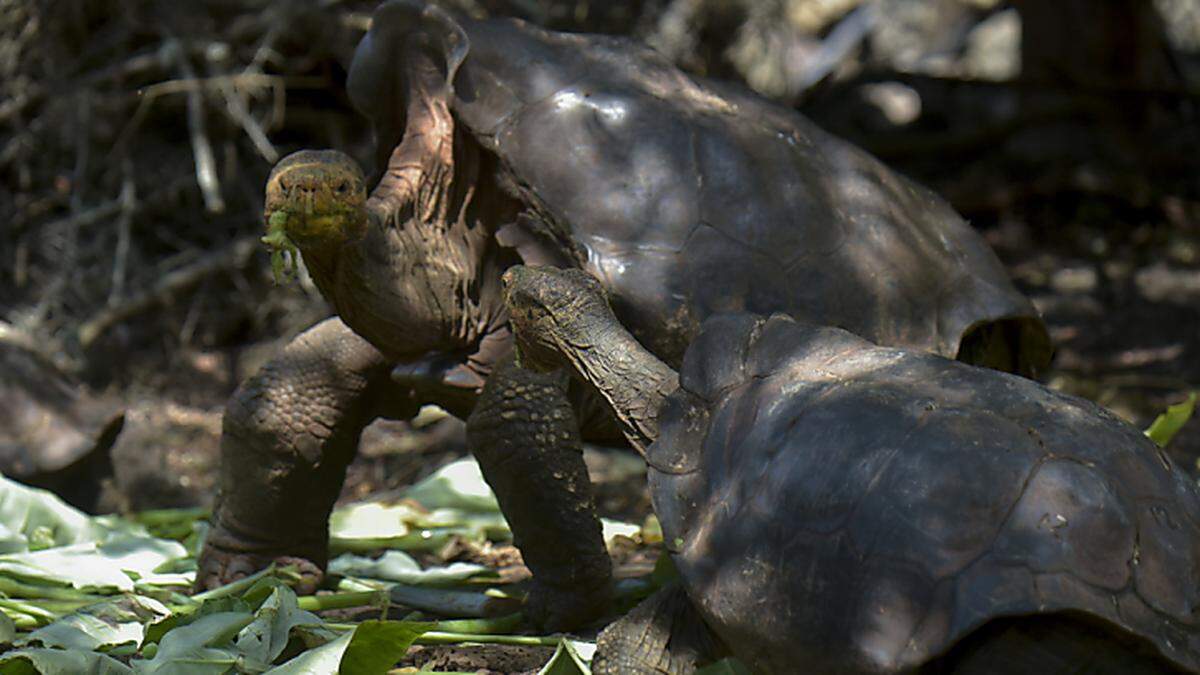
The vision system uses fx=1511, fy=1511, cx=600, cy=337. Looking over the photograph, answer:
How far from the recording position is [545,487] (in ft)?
9.96

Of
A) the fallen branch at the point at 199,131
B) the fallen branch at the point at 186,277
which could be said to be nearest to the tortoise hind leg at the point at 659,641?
the fallen branch at the point at 199,131

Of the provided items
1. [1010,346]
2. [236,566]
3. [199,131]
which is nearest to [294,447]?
[236,566]

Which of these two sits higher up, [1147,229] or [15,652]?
[15,652]

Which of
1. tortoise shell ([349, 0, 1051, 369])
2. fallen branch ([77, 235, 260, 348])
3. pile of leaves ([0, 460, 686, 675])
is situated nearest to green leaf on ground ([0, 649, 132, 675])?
pile of leaves ([0, 460, 686, 675])

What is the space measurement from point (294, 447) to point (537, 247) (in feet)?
2.64

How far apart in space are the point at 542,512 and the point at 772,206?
2.60ft

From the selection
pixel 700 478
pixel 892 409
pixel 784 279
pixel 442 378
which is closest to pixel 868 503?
pixel 892 409

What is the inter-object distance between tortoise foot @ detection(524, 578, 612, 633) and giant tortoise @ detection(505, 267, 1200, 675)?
→ 0.66m

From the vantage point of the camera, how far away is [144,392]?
22.9 feet

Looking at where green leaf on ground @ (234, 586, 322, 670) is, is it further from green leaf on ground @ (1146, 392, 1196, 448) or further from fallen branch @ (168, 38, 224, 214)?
fallen branch @ (168, 38, 224, 214)

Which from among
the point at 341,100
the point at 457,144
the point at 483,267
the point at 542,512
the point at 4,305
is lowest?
the point at 4,305

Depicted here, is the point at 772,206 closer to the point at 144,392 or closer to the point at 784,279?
the point at 784,279

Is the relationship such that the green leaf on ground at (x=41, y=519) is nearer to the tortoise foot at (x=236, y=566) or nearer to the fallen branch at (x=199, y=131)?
the tortoise foot at (x=236, y=566)

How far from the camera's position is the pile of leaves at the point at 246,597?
2.59 meters
